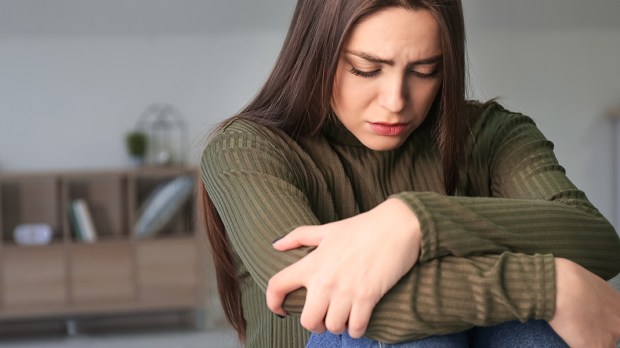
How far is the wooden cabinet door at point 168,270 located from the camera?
15.1 feet

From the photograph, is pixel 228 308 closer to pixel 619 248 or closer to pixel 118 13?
pixel 619 248

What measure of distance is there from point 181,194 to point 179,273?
0.38m

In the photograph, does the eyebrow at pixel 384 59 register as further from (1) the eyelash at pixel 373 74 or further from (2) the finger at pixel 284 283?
(2) the finger at pixel 284 283

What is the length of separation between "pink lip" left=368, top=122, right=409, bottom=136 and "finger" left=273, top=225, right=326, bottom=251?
302mm

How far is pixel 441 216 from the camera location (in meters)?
1.09

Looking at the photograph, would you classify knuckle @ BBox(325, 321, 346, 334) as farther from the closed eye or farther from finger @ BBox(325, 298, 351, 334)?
the closed eye

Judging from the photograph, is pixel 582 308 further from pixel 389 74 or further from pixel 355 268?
pixel 389 74

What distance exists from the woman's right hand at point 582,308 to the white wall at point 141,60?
12.5 ft

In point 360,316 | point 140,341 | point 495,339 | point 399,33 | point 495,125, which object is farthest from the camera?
point 140,341

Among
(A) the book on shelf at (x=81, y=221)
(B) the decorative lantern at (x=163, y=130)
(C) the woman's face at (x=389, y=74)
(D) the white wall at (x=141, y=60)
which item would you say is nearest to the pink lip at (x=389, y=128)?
(C) the woman's face at (x=389, y=74)

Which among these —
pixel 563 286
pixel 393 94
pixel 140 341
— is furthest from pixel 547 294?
pixel 140 341

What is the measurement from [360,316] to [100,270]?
12.1ft

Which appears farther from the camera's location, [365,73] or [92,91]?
[92,91]

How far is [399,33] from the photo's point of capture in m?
1.27
